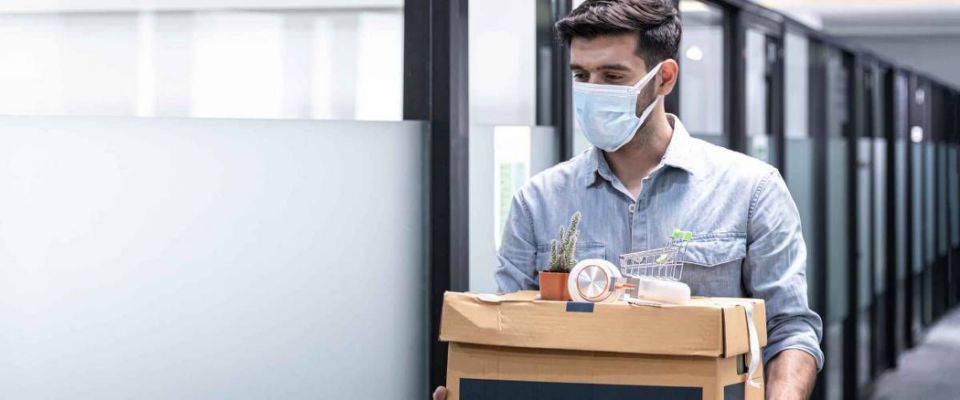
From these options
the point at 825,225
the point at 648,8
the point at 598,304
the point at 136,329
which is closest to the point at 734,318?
the point at 598,304

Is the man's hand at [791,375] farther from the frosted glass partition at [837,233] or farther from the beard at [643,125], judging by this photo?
the frosted glass partition at [837,233]

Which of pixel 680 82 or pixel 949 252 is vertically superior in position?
pixel 680 82

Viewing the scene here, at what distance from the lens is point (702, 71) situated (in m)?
4.21

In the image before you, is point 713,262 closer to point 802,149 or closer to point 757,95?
point 757,95

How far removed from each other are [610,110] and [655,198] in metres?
0.15

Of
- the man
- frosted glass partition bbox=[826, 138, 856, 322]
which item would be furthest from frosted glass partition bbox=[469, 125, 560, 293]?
frosted glass partition bbox=[826, 138, 856, 322]

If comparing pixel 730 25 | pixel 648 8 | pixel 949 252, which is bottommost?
pixel 949 252

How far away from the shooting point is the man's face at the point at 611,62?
6.14 ft

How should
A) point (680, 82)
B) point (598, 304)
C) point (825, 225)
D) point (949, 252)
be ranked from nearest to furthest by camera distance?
point (598, 304), point (680, 82), point (825, 225), point (949, 252)

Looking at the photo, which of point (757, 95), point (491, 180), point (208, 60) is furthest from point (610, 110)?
point (757, 95)

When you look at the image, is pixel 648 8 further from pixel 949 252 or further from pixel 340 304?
pixel 949 252

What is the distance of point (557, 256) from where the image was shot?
1.67 metres

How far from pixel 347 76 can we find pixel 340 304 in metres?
0.44

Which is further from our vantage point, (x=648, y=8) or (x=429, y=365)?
(x=429, y=365)
